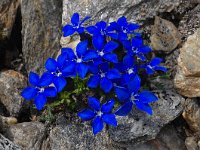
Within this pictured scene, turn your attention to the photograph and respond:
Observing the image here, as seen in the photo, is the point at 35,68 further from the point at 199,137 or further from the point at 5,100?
the point at 199,137

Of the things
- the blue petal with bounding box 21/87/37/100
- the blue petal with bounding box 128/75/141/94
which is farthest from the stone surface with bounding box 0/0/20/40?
the blue petal with bounding box 128/75/141/94

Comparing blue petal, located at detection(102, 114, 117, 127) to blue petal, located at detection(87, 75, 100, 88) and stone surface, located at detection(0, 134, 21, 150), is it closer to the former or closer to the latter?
blue petal, located at detection(87, 75, 100, 88)

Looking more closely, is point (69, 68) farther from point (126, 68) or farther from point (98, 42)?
point (126, 68)

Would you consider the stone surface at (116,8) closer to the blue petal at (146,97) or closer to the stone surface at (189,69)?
the stone surface at (189,69)

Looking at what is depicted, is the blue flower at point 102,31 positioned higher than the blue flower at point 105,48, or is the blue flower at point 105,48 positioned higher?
the blue flower at point 102,31

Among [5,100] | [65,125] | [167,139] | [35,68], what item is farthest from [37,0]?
[167,139]

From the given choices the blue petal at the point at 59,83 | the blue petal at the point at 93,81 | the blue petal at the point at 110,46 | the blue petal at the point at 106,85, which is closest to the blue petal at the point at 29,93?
the blue petal at the point at 59,83

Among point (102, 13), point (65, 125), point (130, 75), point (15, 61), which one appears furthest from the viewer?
point (15, 61)
